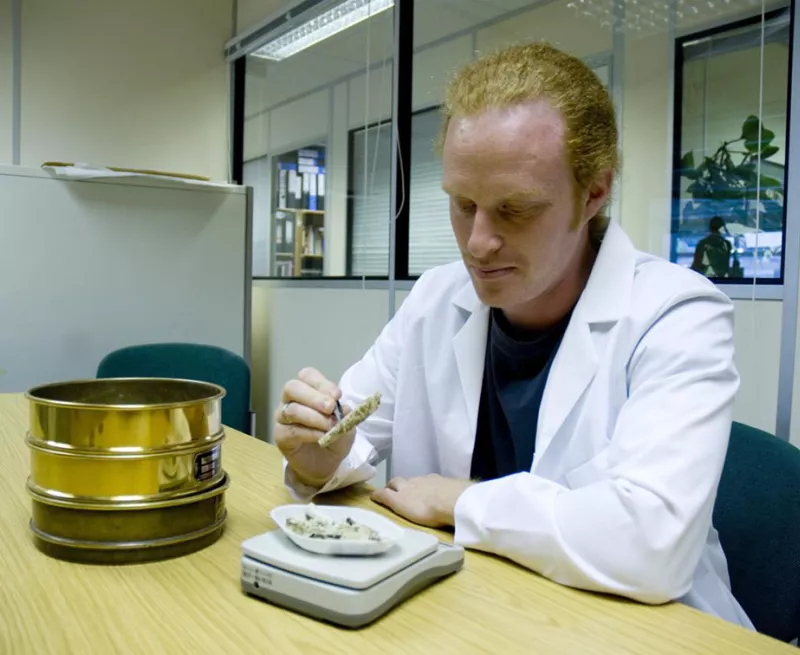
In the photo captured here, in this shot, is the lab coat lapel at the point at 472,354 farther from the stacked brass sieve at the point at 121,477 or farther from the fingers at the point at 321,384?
the stacked brass sieve at the point at 121,477

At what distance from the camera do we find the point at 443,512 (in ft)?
2.97

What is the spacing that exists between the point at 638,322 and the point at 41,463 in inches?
32.3

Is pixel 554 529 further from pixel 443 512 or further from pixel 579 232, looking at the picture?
pixel 579 232

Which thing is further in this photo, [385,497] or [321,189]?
[321,189]

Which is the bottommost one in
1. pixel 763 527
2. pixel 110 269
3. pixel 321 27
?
pixel 763 527

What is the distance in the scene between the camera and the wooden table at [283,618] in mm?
608

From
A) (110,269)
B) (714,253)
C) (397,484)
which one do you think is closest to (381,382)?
(397,484)

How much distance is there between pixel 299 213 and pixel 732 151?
2269 millimetres

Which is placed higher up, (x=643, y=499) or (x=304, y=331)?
(x=304, y=331)

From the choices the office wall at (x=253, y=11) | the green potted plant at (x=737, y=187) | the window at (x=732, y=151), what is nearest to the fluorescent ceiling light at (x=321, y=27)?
the office wall at (x=253, y=11)

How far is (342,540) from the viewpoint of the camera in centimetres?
70

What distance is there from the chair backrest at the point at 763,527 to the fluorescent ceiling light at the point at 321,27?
224cm

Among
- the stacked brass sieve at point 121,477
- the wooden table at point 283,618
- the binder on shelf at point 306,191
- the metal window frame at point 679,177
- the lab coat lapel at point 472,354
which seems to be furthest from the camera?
the binder on shelf at point 306,191

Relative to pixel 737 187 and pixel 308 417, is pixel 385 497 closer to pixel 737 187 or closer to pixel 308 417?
pixel 308 417
